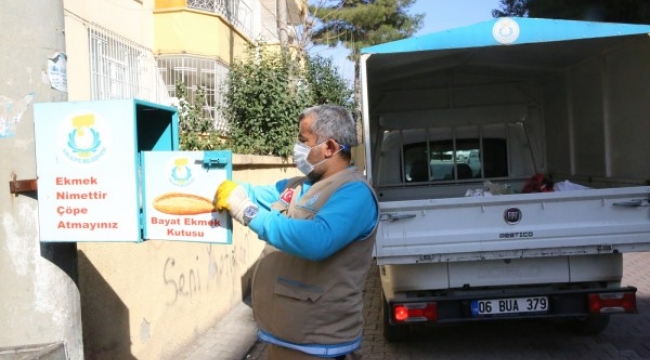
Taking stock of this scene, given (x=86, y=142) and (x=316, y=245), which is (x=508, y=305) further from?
(x=86, y=142)

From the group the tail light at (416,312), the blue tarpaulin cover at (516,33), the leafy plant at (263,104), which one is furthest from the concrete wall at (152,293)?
the leafy plant at (263,104)

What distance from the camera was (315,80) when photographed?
45.4 feet

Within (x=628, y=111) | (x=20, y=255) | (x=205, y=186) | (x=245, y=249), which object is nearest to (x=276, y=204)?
(x=205, y=186)

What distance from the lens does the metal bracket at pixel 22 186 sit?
7.11 ft

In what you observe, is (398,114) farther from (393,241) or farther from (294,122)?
(393,241)

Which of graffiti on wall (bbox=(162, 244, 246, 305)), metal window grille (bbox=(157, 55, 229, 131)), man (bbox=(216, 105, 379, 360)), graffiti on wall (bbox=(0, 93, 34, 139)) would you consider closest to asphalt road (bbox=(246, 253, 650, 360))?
graffiti on wall (bbox=(162, 244, 246, 305))

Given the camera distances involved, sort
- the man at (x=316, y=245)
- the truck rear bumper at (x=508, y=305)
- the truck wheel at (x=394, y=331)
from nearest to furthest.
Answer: the man at (x=316, y=245)
the truck rear bumper at (x=508, y=305)
the truck wheel at (x=394, y=331)

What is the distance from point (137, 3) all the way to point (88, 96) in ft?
10.4

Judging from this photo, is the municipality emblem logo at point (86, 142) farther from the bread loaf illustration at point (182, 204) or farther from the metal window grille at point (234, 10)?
the metal window grille at point (234, 10)

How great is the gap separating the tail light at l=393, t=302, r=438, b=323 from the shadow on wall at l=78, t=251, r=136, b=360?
2.04 m

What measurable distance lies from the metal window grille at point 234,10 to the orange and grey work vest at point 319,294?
1147 cm

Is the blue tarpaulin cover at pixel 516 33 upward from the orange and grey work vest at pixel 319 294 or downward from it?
upward

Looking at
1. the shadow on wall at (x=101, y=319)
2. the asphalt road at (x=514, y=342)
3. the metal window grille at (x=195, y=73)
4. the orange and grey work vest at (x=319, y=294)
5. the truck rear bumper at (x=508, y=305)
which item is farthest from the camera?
the metal window grille at (x=195, y=73)

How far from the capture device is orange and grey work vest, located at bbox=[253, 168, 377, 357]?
7.94 feet
